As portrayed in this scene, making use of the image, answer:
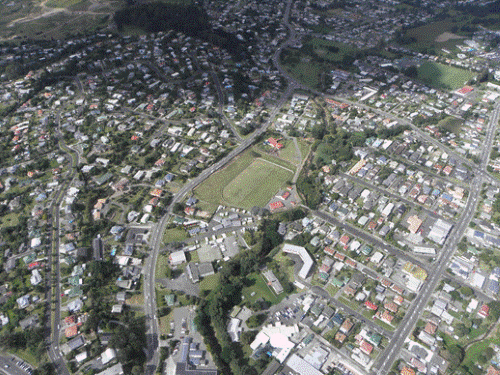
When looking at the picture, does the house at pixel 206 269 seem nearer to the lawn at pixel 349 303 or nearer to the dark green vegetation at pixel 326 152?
the lawn at pixel 349 303

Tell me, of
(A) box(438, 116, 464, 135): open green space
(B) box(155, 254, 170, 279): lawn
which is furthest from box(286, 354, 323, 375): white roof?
(A) box(438, 116, 464, 135): open green space

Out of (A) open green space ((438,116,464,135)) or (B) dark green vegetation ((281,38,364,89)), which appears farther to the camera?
(B) dark green vegetation ((281,38,364,89))

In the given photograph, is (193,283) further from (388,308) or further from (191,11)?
(191,11)

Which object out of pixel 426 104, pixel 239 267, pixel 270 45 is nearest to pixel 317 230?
pixel 239 267

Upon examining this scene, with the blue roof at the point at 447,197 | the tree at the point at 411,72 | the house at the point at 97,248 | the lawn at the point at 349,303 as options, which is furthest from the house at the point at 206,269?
the tree at the point at 411,72

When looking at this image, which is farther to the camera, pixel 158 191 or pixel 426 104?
pixel 426 104

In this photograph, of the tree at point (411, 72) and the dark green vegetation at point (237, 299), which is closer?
the dark green vegetation at point (237, 299)

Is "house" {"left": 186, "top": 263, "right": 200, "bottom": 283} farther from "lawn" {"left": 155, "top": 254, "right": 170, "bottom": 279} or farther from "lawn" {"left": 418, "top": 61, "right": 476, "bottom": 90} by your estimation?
"lawn" {"left": 418, "top": 61, "right": 476, "bottom": 90}
